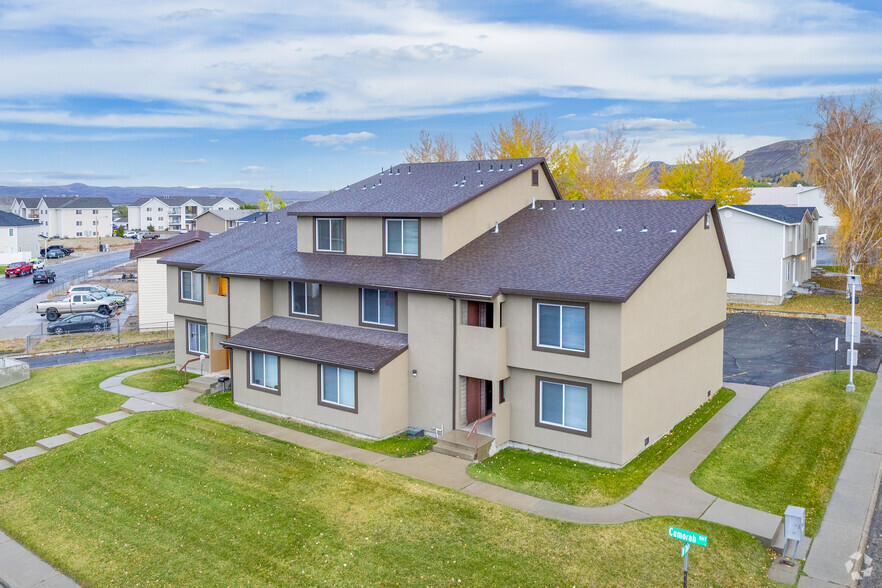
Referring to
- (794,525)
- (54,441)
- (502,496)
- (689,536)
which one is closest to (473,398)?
(502,496)

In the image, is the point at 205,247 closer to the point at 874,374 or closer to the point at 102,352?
the point at 102,352

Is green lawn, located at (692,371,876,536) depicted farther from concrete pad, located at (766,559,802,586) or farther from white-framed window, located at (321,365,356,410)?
white-framed window, located at (321,365,356,410)

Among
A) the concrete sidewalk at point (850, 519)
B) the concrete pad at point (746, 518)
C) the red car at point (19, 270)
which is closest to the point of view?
the concrete sidewalk at point (850, 519)

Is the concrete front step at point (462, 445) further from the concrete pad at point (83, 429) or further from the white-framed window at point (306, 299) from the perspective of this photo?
the concrete pad at point (83, 429)

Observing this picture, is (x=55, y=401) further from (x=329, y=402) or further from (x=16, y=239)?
(x=16, y=239)

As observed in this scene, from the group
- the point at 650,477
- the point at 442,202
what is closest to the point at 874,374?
the point at 650,477

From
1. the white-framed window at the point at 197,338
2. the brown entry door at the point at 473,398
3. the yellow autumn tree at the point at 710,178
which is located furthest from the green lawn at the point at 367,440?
the yellow autumn tree at the point at 710,178

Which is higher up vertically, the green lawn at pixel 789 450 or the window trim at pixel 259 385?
the window trim at pixel 259 385
